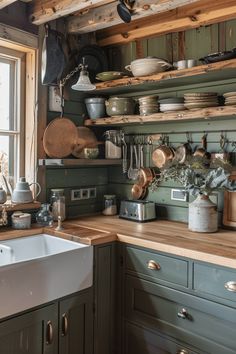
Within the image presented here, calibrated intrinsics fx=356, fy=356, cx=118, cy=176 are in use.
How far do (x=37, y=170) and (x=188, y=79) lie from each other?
1.21m

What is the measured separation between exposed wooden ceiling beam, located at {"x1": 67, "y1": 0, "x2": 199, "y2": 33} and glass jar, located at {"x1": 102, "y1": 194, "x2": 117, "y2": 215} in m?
1.29

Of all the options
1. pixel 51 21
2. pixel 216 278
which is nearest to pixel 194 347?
pixel 216 278

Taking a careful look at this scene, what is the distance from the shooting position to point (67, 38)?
8.95ft

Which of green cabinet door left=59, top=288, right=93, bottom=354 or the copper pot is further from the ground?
the copper pot

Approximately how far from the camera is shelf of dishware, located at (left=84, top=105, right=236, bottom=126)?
207cm

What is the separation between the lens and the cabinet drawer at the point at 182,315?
1719 millimetres

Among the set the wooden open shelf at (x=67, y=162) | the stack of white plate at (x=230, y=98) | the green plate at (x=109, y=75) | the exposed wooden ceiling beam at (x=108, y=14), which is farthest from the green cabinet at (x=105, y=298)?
the exposed wooden ceiling beam at (x=108, y=14)

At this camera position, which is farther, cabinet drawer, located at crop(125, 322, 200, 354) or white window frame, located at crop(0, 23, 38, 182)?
white window frame, located at crop(0, 23, 38, 182)

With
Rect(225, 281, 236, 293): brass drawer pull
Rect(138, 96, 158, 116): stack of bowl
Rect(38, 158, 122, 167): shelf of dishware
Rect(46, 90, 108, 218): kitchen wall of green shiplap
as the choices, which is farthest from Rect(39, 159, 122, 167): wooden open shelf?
Rect(225, 281, 236, 293): brass drawer pull

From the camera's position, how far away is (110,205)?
2867mm

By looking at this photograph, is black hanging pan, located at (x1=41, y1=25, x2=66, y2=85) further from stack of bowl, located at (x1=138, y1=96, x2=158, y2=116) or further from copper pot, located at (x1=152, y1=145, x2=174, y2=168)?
copper pot, located at (x1=152, y1=145, x2=174, y2=168)

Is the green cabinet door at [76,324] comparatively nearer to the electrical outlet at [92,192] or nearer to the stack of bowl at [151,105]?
the electrical outlet at [92,192]

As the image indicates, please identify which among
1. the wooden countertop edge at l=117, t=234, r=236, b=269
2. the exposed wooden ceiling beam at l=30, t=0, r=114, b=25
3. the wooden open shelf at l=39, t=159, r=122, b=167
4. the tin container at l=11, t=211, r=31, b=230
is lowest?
the wooden countertop edge at l=117, t=234, r=236, b=269

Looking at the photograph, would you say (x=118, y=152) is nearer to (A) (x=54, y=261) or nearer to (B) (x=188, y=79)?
(B) (x=188, y=79)
